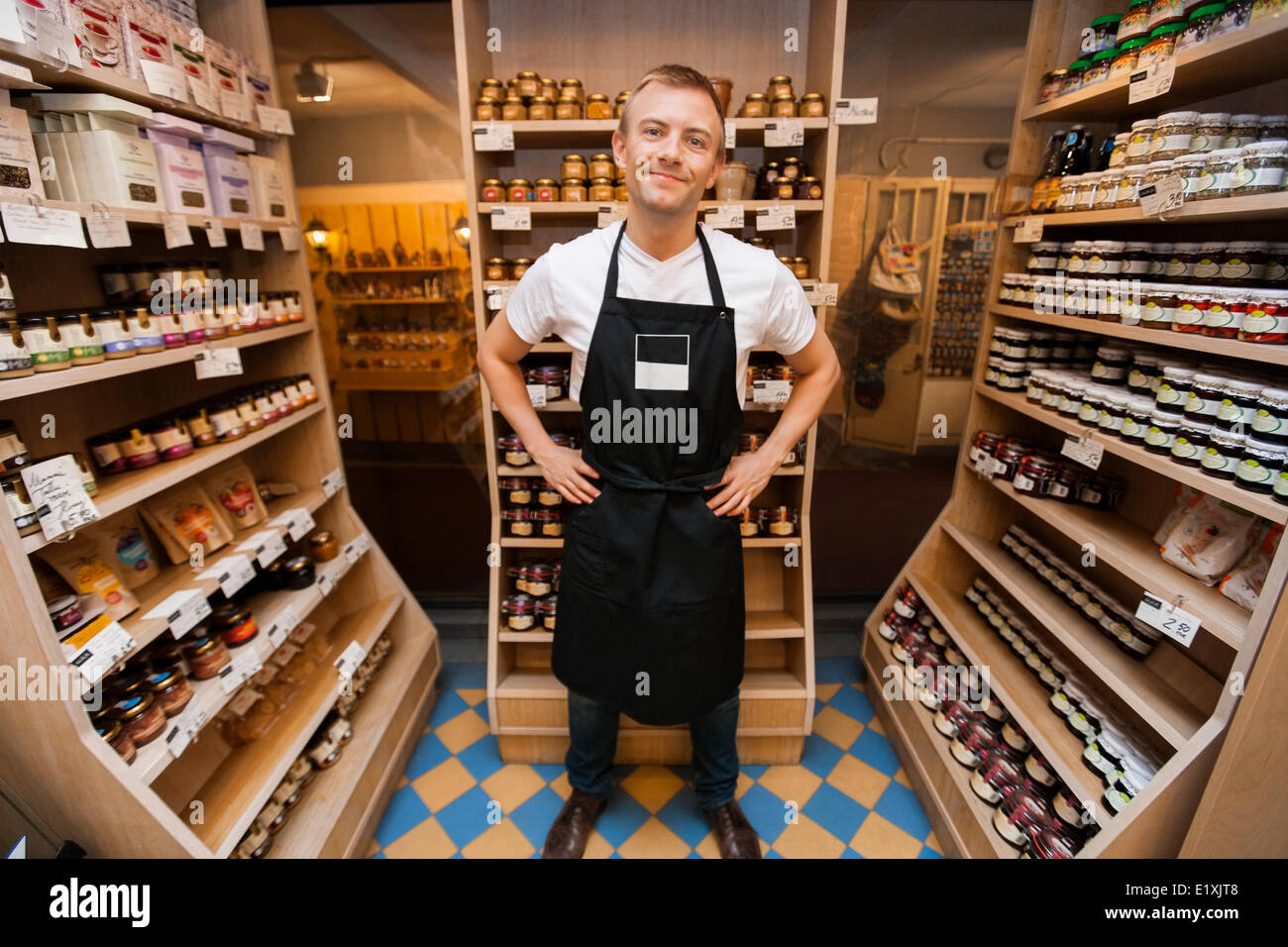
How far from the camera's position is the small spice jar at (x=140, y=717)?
1509 millimetres

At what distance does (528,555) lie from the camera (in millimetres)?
2717

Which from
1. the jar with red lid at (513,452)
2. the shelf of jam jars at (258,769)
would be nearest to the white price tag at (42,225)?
the jar with red lid at (513,452)

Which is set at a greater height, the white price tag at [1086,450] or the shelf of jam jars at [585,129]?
the shelf of jam jars at [585,129]

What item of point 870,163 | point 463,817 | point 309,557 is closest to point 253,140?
point 309,557

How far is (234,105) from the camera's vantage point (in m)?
1.97

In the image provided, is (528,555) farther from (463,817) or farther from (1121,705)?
(1121,705)

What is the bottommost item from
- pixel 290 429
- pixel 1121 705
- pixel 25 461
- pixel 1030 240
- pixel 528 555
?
pixel 1121 705

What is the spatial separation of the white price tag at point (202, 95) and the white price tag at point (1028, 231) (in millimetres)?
2695

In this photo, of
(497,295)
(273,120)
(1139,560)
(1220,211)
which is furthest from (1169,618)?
(273,120)

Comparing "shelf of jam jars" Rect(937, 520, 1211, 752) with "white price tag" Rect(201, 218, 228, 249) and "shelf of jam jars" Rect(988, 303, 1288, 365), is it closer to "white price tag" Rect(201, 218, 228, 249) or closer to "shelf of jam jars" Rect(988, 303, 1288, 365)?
"shelf of jam jars" Rect(988, 303, 1288, 365)

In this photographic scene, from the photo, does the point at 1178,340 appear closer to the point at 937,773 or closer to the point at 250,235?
the point at 937,773

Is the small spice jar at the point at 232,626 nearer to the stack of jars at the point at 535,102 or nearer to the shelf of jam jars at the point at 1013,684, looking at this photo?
the stack of jars at the point at 535,102

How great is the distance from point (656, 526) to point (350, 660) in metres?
1.43
